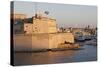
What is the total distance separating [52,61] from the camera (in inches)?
102

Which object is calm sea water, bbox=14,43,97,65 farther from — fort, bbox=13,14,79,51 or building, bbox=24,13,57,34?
building, bbox=24,13,57,34

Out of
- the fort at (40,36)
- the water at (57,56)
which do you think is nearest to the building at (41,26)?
the fort at (40,36)

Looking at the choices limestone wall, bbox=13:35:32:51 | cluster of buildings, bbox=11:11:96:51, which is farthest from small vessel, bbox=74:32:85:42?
limestone wall, bbox=13:35:32:51

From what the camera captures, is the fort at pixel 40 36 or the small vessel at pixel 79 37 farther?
the small vessel at pixel 79 37

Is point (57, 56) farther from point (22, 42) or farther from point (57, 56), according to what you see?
point (22, 42)

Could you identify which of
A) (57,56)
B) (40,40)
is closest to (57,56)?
(57,56)

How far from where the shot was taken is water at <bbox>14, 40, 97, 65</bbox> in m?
2.44

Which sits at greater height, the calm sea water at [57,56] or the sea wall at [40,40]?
the sea wall at [40,40]

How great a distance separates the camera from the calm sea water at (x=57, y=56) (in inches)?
95.9

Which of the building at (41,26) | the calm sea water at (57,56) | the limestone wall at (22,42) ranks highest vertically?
the building at (41,26)

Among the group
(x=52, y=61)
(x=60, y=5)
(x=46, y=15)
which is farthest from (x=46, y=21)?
(x=52, y=61)

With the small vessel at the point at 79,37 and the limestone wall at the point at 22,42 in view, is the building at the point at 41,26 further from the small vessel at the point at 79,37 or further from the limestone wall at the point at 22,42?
the small vessel at the point at 79,37

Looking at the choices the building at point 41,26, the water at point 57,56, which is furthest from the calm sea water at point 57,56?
the building at point 41,26

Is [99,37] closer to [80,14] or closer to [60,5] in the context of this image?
[80,14]
